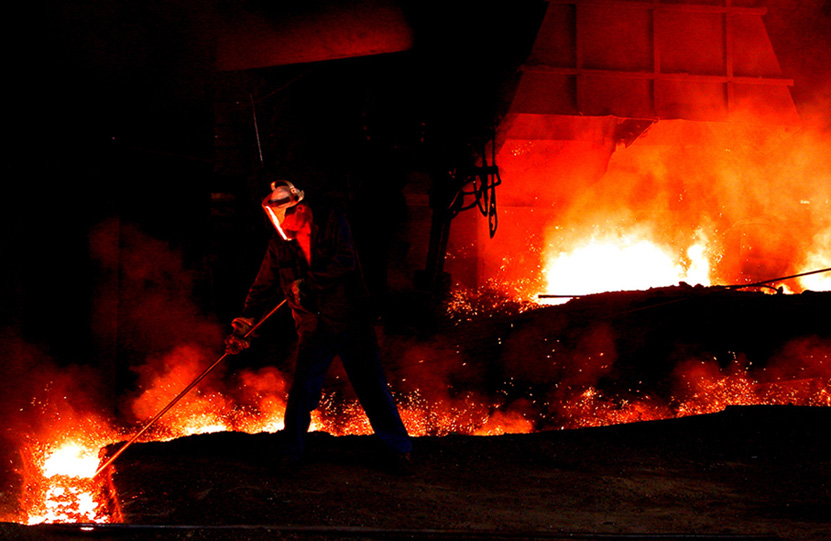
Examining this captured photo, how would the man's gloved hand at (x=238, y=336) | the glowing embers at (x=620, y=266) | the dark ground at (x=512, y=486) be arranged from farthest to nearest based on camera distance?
the glowing embers at (x=620, y=266) < the man's gloved hand at (x=238, y=336) < the dark ground at (x=512, y=486)

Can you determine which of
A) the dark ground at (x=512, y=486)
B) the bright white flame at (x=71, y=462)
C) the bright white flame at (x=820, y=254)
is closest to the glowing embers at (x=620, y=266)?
the bright white flame at (x=820, y=254)

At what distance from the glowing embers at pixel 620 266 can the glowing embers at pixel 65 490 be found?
Answer: 6.81 meters

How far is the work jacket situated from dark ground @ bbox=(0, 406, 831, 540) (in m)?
0.93

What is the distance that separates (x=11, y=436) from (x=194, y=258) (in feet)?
7.46

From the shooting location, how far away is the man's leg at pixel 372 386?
Result: 4.31 meters

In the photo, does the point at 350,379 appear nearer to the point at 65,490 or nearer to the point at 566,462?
the point at 566,462

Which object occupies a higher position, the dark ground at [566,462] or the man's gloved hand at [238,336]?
the man's gloved hand at [238,336]

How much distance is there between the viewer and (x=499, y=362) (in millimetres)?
6871

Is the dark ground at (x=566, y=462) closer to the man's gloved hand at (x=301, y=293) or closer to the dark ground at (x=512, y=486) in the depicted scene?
the dark ground at (x=512, y=486)

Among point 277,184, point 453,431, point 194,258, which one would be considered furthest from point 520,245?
point 277,184

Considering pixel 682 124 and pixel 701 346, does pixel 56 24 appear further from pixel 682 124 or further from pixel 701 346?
pixel 682 124

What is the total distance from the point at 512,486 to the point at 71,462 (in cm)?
322

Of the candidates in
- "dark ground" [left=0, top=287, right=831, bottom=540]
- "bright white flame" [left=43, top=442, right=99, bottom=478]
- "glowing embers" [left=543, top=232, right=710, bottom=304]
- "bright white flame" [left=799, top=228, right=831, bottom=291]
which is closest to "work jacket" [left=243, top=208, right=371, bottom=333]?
"dark ground" [left=0, top=287, right=831, bottom=540]

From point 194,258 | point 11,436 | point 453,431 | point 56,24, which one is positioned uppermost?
point 56,24
